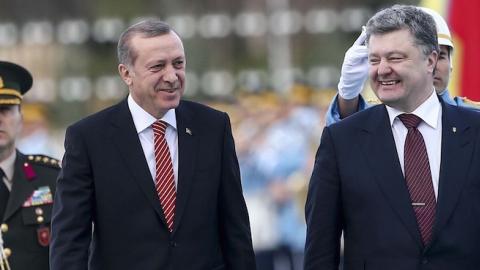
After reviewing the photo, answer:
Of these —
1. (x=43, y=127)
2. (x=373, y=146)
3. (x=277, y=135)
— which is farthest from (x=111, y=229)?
(x=43, y=127)

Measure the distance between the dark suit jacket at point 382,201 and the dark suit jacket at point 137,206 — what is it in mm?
559

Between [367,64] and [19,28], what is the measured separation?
34212mm

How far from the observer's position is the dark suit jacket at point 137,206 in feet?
22.9

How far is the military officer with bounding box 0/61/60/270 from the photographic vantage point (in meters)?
8.10

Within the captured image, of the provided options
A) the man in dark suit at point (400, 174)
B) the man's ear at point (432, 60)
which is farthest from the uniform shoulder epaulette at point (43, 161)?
the man's ear at point (432, 60)

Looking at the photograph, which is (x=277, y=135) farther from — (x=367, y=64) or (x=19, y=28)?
(x=19, y=28)

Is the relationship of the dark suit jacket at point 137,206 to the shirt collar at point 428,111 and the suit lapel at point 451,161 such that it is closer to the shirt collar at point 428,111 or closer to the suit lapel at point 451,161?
the shirt collar at point 428,111

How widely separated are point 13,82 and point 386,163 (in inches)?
106

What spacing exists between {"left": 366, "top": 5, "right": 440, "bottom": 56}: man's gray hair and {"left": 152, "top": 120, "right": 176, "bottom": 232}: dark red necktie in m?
1.10

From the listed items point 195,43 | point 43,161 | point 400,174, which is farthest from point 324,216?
point 195,43

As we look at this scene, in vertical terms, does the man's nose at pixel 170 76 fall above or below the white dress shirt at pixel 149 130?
above

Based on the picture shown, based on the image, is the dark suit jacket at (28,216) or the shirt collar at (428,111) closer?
the shirt collar at (428,111)

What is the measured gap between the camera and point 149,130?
7.14 meters

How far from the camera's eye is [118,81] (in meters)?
37.4
